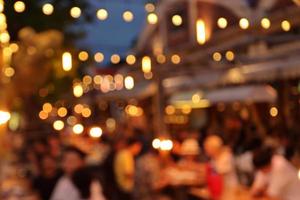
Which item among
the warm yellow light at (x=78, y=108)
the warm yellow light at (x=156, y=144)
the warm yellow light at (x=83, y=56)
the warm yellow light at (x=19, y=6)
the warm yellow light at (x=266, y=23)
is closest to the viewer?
the warm yellow light at (x=266, y=23)

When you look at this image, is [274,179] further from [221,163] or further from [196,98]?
[196,98]

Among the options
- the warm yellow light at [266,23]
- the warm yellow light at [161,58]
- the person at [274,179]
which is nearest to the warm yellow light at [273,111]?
the warm yellow light at [161,58]

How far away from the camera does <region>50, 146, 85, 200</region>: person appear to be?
6.59m

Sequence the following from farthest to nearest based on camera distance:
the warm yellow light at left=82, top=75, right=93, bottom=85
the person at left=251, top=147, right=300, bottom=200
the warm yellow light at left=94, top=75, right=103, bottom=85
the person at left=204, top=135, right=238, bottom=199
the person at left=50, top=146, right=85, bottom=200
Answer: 1. the warm yellow light at left=82, top=75, right=93, bottom=85
2. the warm yellow light at left=94, top=75, right=103, bottom=85
3. the person at left=204, top=135, right=238, bottom=199
4. the person at left=50, top=146, right=85, bottom=200
5. the person at left=251, top=147, right=300, bottom=200

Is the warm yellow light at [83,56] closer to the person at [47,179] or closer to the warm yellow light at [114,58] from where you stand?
the warm yellow light at [114,58]

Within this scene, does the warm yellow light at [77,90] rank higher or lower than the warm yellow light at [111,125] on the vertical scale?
higher

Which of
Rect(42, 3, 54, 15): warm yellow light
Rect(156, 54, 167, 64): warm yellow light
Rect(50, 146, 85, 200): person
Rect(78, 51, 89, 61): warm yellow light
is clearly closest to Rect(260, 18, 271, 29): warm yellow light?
Rect(156, 54, 167, 64): warm yellow light

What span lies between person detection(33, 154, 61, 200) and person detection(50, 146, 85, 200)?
79cm

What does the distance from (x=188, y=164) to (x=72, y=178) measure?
1766 millimetres

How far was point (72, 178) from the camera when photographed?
668 centimetres

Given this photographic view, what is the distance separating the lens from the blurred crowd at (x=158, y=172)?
6211mm

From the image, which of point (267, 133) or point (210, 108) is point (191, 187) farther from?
point (210, 108)

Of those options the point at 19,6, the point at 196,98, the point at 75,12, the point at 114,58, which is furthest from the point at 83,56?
the point at 19,6

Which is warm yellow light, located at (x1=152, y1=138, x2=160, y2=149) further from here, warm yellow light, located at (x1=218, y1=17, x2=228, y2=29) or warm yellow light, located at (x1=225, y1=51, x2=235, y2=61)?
warm yellow light, located at (x1=218, y1=17, x2=228, y2=29)
